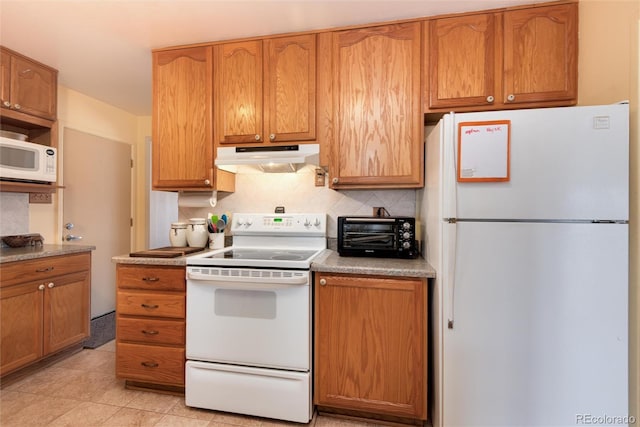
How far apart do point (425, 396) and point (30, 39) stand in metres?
3.34

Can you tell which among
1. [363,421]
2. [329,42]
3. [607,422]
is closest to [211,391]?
[363,421]

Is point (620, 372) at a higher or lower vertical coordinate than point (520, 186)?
lower

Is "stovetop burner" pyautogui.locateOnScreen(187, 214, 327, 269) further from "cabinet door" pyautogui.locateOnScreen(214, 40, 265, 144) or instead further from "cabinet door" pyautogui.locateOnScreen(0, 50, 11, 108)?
"cabinet door" pyautogui.locateOnScreen(0, 50, 11, 108)

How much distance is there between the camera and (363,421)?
1676 mm

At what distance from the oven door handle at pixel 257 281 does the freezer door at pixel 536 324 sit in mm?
741

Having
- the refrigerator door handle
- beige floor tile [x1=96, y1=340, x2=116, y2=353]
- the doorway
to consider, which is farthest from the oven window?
the doorway

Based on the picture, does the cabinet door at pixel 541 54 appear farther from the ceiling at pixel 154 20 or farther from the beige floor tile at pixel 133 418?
the beige floor tile at pixel 133 418

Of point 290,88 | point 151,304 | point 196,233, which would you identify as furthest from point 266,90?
point 151,304

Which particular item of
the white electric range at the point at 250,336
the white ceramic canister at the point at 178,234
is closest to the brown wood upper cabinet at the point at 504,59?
the white electric range at the point at 250,336

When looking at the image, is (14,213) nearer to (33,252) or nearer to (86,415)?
(33,252)

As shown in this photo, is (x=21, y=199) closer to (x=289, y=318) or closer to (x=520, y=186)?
(x=289, y=318)

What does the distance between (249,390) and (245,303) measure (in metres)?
0.49

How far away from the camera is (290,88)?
1978 mm

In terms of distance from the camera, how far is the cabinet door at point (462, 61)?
173 cm
